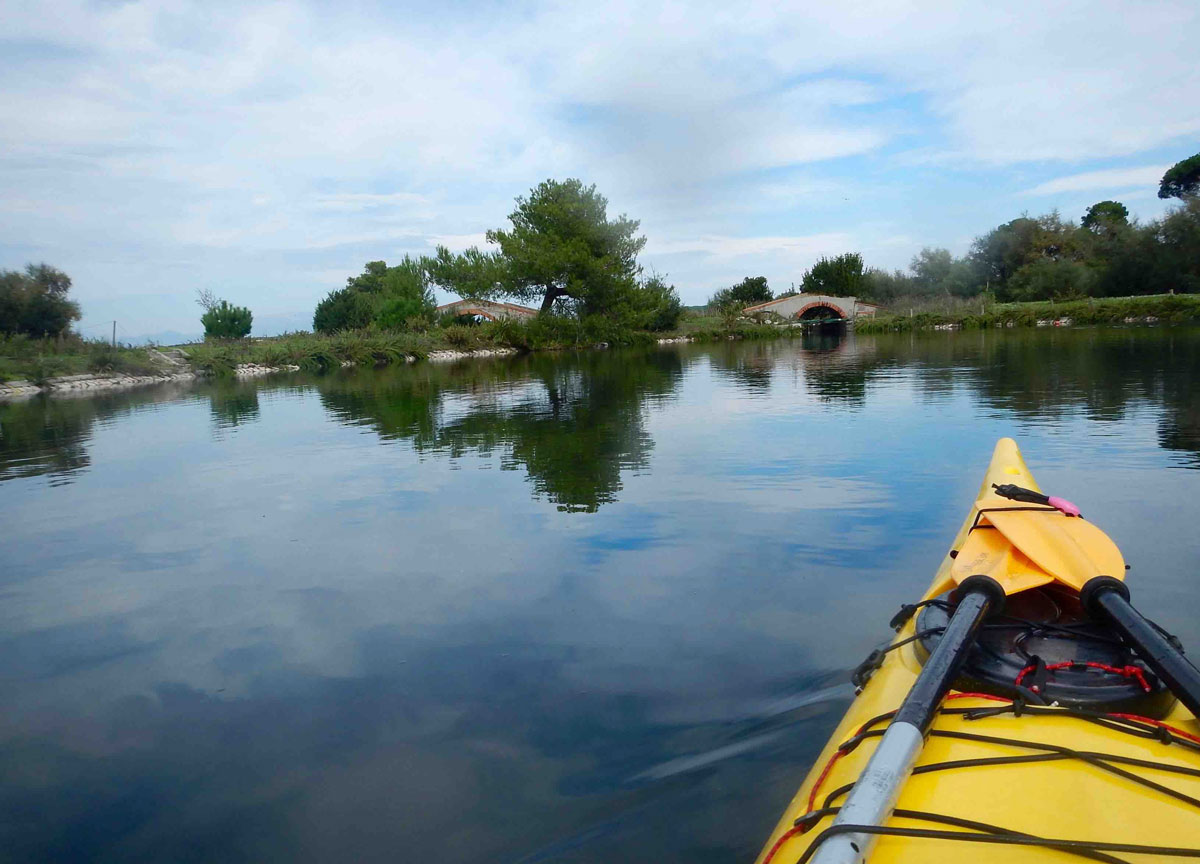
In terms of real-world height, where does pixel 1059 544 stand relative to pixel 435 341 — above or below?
below

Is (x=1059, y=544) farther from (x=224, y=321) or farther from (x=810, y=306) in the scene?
(x=810, y=306)

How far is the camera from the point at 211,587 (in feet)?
18.5

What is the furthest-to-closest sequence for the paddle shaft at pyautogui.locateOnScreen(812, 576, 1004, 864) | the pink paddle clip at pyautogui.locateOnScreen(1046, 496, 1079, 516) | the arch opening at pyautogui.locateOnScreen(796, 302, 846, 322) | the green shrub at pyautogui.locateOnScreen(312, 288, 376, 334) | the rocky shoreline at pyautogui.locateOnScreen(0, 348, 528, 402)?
the arch opening at pyautogui.locateOnScreen(796, 302, 846, 322), the green shrub at pyautogui.locateOnScreen(312, 288, 376, 334), the rocky shoreline at pyautogui.locateOnScreen(0, 348, 528, 402), the pink paddle clip at pyautogui.locateOnScreen(1046, 496, 1079, 516), the paddle shaft at pyautogui.locateOnScreen(812, 576, 1004, 864)

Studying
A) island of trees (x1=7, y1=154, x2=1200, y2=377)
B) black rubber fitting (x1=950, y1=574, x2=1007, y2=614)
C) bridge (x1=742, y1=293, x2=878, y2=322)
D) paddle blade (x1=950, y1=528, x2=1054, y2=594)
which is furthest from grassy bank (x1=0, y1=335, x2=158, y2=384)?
bridge (x1=742, y1=293, x2=878, y2=322)

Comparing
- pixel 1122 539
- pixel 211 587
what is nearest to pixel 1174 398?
pixel 1122 539

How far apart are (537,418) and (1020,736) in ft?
38.4

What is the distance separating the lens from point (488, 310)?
48.8 meters

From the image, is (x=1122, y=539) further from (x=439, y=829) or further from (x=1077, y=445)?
(x=439, y=829)

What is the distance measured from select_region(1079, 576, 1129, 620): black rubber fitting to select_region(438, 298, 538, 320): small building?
43.4 m

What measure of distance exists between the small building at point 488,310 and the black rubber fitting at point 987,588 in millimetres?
43150

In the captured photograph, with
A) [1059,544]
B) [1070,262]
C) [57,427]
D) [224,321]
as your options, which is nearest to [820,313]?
[1070,262]

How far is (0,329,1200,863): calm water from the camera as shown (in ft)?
9.79

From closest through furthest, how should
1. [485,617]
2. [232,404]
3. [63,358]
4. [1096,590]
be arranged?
[1096,590] < [485,617] < [232,404] < [63,358]

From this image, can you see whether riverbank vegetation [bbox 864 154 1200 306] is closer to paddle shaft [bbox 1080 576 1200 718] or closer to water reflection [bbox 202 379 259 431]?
water reflection [bbox 202 379 259 431]
